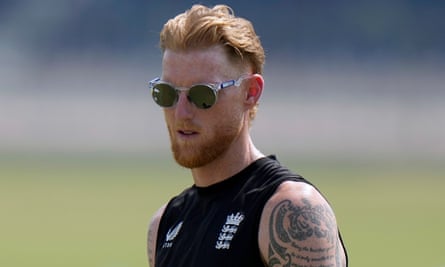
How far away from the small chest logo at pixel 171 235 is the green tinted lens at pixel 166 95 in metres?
0.47

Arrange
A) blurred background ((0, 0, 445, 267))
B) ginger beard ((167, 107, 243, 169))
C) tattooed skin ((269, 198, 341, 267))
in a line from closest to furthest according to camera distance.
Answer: tattooed skin ((269, 198, 341, 267)), ginger beard ((167, 107, 243, 169)), blurred background ((0, 0, 445, 267))

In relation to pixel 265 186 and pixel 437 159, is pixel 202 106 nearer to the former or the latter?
pixel 265 186

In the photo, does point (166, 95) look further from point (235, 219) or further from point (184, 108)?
point (235, 219)

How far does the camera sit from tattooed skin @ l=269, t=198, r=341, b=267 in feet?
11.5

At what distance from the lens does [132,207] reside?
17.9m

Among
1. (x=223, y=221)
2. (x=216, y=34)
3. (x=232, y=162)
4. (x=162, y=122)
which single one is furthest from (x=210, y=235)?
(x=162, y=122)

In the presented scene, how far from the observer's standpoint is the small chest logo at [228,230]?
3.67 metres

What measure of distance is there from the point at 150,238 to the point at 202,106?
77 cm

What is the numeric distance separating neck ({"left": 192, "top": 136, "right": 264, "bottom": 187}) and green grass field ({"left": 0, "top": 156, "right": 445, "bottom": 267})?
27.3ft

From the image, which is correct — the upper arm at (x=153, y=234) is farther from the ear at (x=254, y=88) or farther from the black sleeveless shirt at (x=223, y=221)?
the ear at (x=254, y=88)

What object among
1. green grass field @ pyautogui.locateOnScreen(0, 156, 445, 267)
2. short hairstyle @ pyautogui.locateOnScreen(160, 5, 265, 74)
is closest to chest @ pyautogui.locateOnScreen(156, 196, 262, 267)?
short hairstyle @ pyautogui.locateOnScreen(160, 5, 265, 74)

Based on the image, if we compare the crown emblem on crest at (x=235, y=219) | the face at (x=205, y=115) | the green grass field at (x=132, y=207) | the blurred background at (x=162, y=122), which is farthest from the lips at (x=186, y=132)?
the blurred background at (x=162, y=122)

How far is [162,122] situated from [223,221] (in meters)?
25.2

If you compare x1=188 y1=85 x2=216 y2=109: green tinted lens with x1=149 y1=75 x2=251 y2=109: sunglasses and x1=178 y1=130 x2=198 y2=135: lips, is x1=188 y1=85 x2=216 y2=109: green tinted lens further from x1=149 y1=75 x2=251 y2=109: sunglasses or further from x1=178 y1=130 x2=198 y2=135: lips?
x1=178 y1=130 x2=198 y2=135: lips
